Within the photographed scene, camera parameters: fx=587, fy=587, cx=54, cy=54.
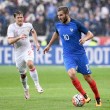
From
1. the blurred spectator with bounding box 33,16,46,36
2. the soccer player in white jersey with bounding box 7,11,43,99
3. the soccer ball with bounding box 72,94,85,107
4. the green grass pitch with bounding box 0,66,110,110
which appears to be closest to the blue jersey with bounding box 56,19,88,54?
the soccer ball with bounding box 72,94,85,107

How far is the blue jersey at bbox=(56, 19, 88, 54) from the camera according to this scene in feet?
46.4

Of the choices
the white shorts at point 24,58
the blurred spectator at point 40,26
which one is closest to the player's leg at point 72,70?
the white shorts at point 24,58

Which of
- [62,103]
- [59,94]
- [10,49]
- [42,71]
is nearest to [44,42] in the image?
[10,49]

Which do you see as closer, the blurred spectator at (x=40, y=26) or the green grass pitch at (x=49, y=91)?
the green grass pitch at (x=49, y=91)

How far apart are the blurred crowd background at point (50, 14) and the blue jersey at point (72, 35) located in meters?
19.4

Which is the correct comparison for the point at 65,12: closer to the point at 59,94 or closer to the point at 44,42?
the point at 59,94

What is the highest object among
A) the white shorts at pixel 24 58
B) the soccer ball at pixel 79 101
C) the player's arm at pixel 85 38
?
the player's arm at pixel 85 38

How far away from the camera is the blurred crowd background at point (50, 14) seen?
3447 centimetres

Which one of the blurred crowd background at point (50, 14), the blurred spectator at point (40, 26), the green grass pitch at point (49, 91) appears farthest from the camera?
the blurred crowd background at point (50, 14)

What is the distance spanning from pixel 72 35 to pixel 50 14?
21102mm

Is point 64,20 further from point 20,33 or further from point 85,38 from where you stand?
point 20,33

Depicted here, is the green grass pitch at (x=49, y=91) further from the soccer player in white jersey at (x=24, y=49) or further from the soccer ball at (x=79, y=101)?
the soccer player in white jersey at (x=24, y=49)

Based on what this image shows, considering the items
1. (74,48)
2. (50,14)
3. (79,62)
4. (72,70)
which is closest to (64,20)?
(74,48)

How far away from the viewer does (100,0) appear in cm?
3606
